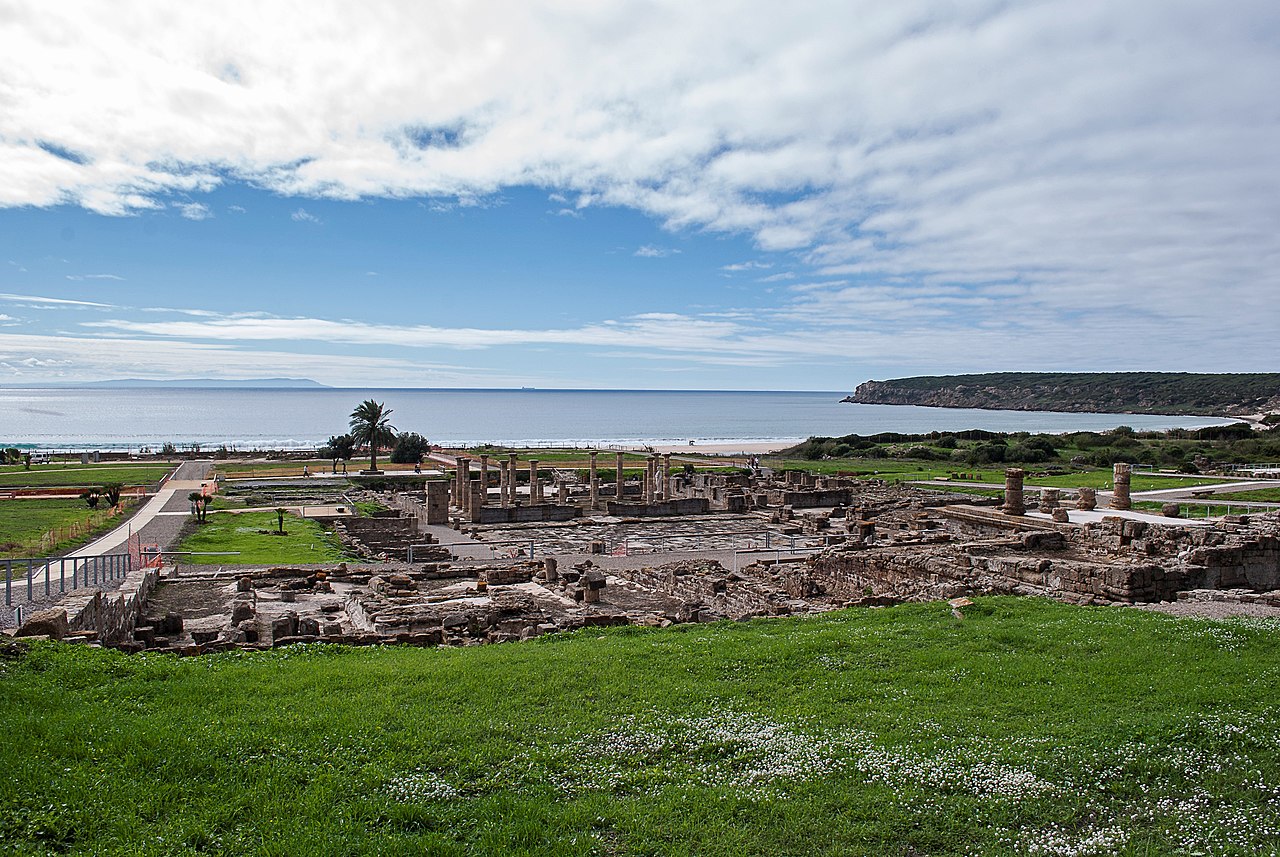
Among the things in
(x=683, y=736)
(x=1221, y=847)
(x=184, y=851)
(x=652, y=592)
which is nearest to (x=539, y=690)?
(x=683, y=736)

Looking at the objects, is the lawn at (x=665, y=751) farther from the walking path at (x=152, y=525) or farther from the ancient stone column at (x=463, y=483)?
the ancient stone column at (x=463, y=483)

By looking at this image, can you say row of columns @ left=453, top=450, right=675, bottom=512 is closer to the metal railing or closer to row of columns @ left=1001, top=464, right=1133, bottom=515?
row of columns @ left=1001, top=464, right=1133, bottom=515

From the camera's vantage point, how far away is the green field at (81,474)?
50.9m

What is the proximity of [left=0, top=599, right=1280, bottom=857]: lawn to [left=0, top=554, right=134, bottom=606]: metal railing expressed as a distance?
7.29 meters

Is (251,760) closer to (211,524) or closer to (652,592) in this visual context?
Result: (652,592)

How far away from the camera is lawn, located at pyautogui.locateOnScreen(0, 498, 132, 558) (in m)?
25.6

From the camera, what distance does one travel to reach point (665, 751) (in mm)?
7766

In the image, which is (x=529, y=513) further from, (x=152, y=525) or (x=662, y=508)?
(x=152, y=525)

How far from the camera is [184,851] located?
5727mm

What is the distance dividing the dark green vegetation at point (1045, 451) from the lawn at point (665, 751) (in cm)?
5416

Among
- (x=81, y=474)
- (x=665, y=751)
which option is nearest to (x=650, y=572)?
(x=665, y=751)

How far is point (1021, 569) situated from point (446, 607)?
47.9ft

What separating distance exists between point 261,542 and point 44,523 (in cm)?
909

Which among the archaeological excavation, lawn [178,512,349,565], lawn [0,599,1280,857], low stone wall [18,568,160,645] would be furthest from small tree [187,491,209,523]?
lawn [0,599,1280,857]
